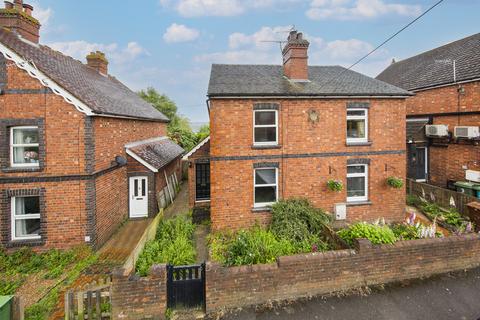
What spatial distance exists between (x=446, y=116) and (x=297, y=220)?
39.9 feet

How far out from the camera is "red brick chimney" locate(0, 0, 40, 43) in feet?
34.3

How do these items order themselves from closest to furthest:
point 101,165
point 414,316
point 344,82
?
point 414,316
point 101,165
point 344,82

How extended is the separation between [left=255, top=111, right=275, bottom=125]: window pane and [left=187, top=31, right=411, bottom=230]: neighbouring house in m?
0.04

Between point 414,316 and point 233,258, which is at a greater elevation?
point 233,258

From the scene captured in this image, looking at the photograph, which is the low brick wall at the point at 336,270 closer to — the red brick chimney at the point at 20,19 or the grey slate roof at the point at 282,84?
the grey slate roof at the point at 282,84

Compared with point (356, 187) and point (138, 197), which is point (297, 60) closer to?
point (356, 187)

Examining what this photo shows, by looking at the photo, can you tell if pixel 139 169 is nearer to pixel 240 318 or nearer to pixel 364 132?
pixel 240 318

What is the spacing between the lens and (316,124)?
10469 millimetres

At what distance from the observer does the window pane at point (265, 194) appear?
10.5m

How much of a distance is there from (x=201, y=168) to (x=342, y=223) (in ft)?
24.1

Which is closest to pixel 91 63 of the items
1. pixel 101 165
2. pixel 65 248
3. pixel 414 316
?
pixel 101 165

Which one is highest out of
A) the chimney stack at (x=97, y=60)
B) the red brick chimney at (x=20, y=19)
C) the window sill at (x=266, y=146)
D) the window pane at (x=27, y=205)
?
the chimney stack at (x=97, y=60)

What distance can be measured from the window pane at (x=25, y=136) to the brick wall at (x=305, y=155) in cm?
657

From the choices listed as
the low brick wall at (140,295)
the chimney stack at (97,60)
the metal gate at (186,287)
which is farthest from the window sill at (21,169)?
the chimney stack at (97,60)
